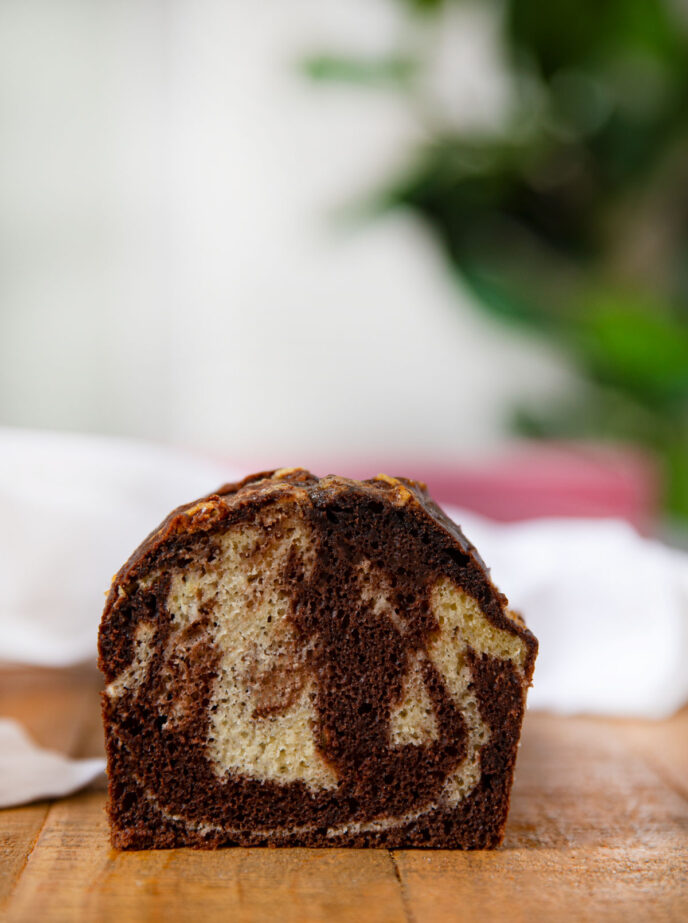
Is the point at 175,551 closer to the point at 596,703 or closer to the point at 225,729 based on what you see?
the point at 225,729

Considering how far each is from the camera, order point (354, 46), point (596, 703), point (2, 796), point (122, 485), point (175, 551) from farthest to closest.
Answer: point (354, 46), point (122, 485), point (596, 703), point (2, 796), point (175, 551)

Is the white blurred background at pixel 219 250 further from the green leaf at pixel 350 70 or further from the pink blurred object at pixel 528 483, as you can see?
the pink blurred object at pixel 528 483

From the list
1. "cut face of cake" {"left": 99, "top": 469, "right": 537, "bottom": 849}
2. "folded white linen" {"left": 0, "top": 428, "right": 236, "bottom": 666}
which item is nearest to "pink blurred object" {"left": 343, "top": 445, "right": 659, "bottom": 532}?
"folded white linen" {"left": 0, "top": 428, "right": 236, "bottom": 666}

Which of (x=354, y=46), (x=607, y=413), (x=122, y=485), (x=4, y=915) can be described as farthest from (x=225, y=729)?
(x=354, y=46)

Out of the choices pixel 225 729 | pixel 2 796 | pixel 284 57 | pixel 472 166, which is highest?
pixel 284 57

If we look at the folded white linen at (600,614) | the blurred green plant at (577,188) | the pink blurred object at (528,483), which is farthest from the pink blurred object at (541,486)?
the folded white linen at (600,614)

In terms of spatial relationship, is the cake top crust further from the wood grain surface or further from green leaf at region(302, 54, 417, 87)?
green leaf at region(302, 54, 417, 87)

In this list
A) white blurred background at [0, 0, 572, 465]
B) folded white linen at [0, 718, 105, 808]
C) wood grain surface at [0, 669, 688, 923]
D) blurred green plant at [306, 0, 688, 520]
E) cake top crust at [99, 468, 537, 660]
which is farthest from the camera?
white blurred background at [0, 0, 572, 465]
